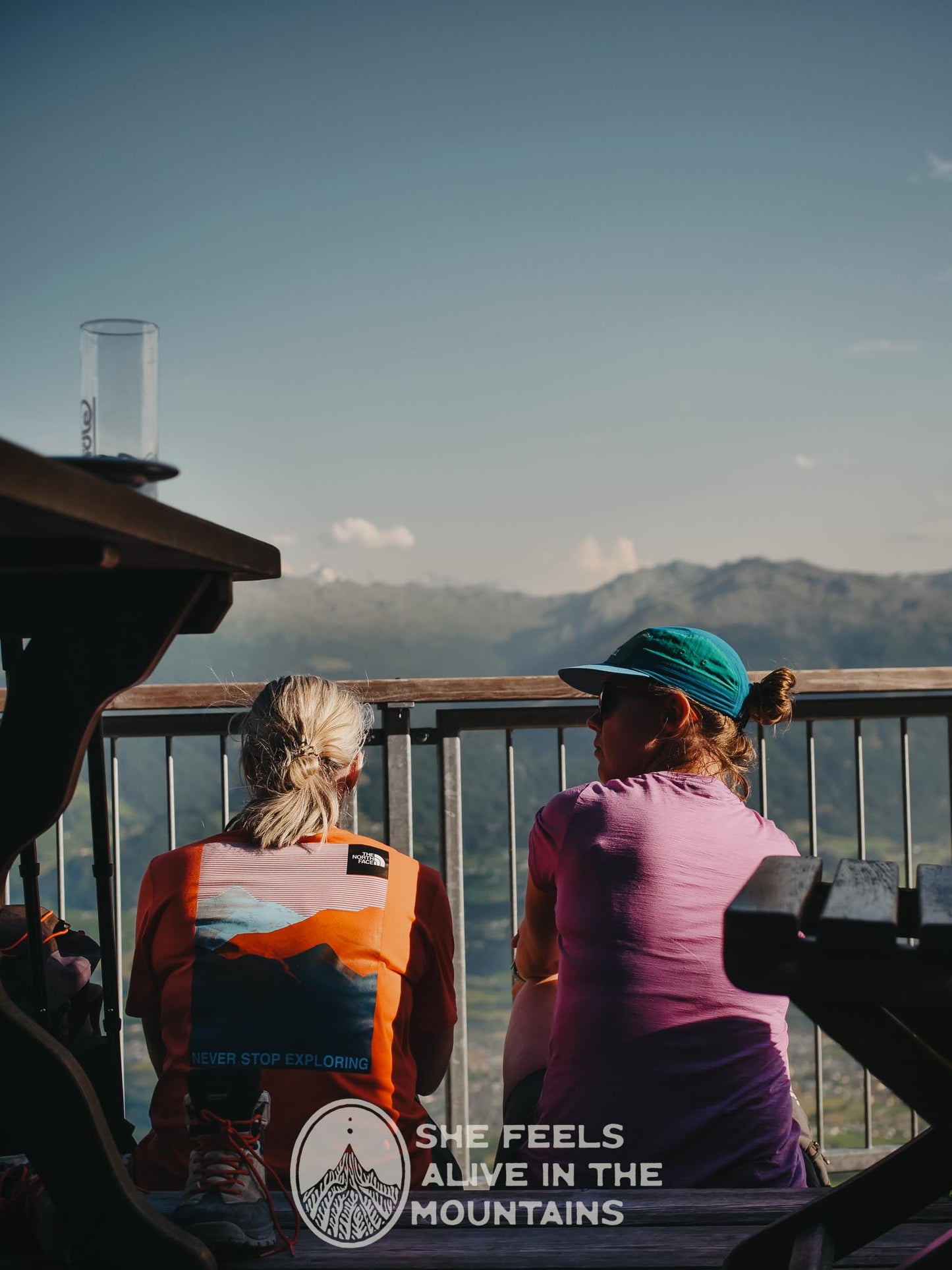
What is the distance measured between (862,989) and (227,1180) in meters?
0.77

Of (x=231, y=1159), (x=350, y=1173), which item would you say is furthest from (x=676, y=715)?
(x=231, y=1159)

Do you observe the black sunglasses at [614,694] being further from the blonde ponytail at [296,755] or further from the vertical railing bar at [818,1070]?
Answer: the vertical railing bar at [818,1070]

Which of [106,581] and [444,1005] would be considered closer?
[106,581]

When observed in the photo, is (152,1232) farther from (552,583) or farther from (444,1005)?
(552,583)

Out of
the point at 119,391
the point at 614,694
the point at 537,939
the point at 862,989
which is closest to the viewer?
the point at 862,989

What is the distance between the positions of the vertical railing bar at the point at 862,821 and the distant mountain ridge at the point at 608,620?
210 feet

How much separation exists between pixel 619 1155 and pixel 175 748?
1.89 metres

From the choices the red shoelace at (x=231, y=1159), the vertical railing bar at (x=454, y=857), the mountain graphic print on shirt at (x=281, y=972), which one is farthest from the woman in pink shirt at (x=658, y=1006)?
the vertical railing bar at (x=454, y=857)

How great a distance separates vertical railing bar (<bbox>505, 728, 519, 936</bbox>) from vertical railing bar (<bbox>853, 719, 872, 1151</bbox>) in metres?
1.00

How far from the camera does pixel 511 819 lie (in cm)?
306

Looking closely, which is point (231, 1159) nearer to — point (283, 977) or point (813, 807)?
point (283, 977)

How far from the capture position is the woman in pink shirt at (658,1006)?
1521 millimetres

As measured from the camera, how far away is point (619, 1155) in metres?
1.52

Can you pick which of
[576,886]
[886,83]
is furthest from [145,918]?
[886,83]
